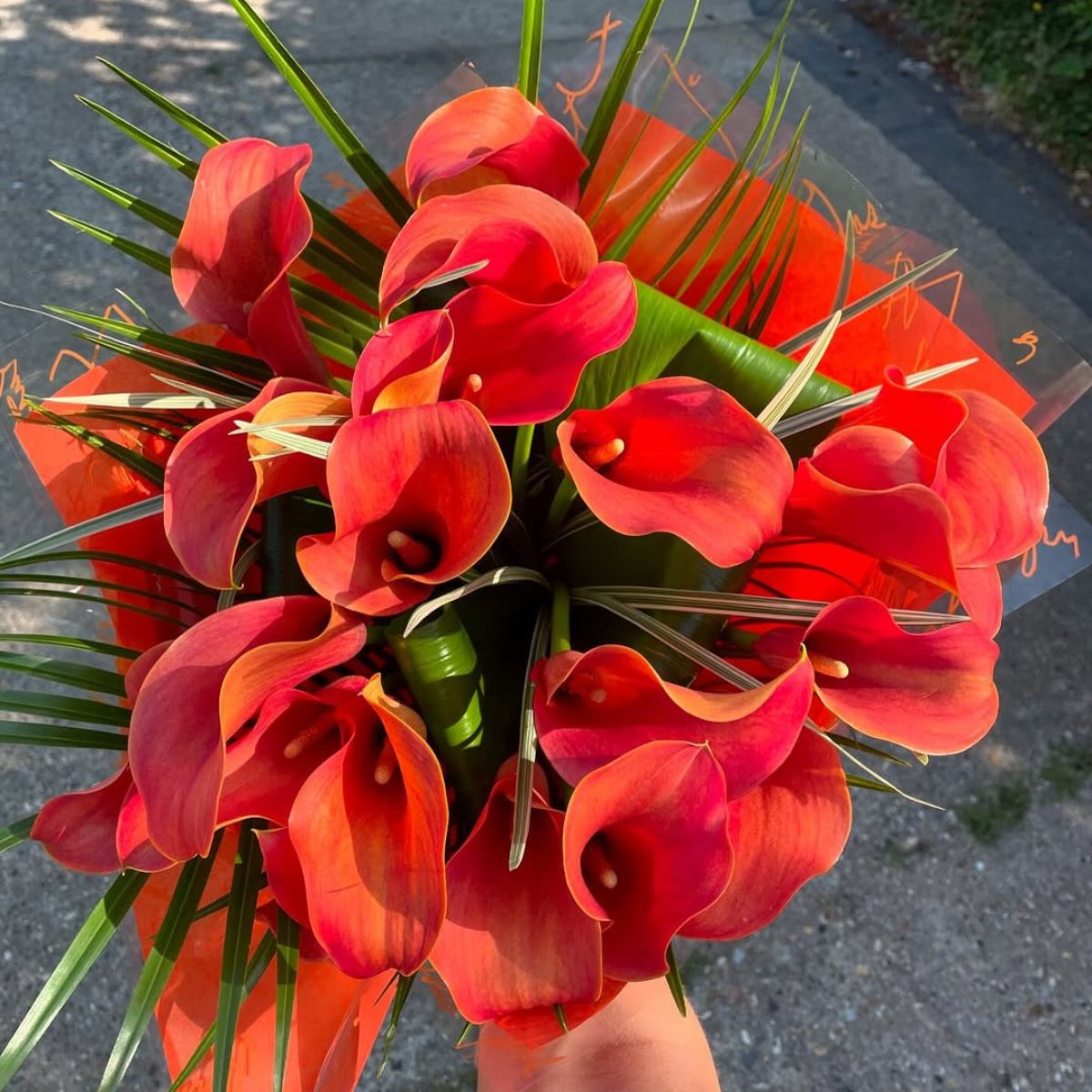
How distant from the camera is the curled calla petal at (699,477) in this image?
1.14 ft

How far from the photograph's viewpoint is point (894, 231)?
0.60 meters

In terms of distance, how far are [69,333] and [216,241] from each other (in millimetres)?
168

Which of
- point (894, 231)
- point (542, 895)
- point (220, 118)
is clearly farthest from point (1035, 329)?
point (220, 118)

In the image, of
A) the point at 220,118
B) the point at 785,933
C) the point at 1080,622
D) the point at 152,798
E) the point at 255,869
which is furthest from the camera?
the point at 220,118

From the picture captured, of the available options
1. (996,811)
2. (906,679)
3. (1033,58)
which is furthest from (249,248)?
(1033,58)

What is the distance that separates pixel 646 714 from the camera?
14.3 inches

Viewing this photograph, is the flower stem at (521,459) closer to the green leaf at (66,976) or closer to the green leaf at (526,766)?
the green leaf at (526,766)

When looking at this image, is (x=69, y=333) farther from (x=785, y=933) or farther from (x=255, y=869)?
(x=785, y=933)

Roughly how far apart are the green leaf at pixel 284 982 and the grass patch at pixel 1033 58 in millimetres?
2154

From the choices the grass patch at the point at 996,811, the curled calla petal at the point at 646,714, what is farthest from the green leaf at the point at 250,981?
the grass patch at the point at 996,811

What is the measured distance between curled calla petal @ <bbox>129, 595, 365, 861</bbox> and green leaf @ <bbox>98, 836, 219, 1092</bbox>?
0.49 ft

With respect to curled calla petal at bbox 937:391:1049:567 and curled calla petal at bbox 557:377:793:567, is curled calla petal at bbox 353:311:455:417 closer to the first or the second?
curled calla petal at bbox 557:377:793:567

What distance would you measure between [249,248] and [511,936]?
31 cm

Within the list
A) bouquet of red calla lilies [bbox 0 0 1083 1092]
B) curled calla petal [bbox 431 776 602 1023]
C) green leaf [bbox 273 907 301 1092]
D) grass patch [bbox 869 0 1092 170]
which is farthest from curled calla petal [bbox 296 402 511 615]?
grass patch [bbox 869 0 1092 170]
